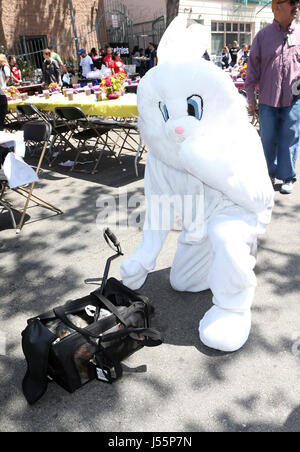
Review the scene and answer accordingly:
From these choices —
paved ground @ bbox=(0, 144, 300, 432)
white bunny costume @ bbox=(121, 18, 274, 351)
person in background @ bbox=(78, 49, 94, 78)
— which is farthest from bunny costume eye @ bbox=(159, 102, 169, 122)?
person in background @ bbox=(78, 49, 94, 78)

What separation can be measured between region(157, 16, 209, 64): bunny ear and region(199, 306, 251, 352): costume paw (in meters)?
1.50

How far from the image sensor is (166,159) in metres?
2.26

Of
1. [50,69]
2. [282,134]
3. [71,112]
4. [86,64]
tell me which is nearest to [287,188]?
[282,134]

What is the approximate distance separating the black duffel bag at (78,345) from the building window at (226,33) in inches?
918

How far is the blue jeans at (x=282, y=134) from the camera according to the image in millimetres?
4176

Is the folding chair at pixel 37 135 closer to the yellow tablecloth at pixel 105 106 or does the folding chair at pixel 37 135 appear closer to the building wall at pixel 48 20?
the yellow tablecloth at pixel 105 106

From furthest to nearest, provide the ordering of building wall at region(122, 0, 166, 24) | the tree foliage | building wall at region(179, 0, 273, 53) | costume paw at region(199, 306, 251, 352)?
building wall at region(122, 0, 166, 24), building wall at region(179, 0, 273, 53), the tree foliage, costume paw at region(199, 306, 251, 352)

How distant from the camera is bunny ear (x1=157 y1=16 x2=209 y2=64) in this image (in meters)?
2.12

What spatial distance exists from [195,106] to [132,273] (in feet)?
3.75

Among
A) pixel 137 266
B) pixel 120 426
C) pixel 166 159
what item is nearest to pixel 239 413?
pixel 120 426

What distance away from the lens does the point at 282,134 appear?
430cm

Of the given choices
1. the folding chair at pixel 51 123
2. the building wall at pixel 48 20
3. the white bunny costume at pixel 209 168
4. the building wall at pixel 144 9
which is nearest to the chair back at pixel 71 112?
the folding chair at pixel 51 123

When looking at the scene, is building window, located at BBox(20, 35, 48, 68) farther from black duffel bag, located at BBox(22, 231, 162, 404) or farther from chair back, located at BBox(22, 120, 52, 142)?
black duffel bag, located at BBox(22, 231, 162, 404)
